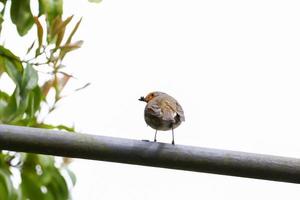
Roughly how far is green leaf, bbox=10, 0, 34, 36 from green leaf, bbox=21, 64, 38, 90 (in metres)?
0.18

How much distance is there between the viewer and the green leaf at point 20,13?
1681 millimetres

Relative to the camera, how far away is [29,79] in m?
1.52

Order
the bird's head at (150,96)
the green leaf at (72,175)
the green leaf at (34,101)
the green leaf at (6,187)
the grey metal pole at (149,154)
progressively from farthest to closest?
the bird's head at (150,96) → the green leaf at (72,175) → the green leaf at (34,101) → the green leaf at (6,187) → the grey metal pole at (149,154)

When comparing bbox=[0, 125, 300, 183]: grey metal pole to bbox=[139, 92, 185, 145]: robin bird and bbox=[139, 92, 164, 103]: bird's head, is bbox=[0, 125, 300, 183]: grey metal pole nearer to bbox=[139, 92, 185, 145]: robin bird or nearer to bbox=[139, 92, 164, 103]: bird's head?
bbox=[139, 92, 185, 145]: robin bird

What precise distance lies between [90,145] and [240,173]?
0.94ft

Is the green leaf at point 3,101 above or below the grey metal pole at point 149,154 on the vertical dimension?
above

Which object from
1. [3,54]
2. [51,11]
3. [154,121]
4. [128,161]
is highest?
[51,11]

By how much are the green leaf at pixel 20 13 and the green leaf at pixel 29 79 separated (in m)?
0.18

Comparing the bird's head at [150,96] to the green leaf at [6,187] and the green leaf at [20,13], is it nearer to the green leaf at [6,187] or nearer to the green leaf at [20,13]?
the green leaf at [20,13]

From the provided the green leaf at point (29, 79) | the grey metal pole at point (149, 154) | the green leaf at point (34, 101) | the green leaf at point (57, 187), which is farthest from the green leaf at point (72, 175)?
the grey metal pole at point (149, 154)

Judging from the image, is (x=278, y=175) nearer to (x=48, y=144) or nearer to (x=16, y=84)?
(x=48, y=144)

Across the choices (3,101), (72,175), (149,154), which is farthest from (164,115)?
(149,154)

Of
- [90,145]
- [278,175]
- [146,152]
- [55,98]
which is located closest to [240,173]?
[278,175]

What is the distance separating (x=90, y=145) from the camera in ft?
3.56
